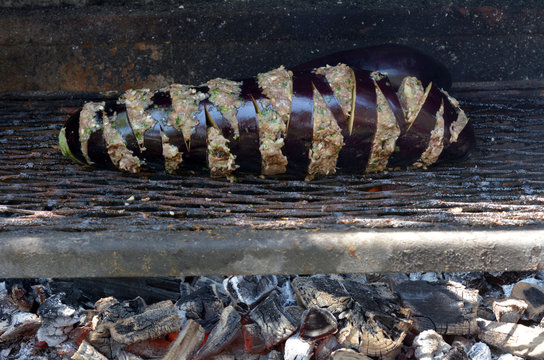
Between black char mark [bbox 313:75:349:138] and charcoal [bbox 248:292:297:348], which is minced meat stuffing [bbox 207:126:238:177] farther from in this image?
charcoal [bbox 248:292:297:348]

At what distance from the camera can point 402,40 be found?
10.7 feet

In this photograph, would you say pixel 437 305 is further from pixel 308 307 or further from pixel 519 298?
pixel 308 307

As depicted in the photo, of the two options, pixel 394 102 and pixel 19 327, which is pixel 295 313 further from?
pixel 19 327

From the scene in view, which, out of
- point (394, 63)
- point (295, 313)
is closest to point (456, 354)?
point (295, 313)

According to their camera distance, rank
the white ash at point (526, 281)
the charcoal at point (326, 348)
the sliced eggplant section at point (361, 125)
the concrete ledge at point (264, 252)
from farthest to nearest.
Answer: the white ash at point (526, 281)
the sliced eggplant section at point (361, 125)
the charcoal at point (326, 348)
the concrete ledge at point (264, 252)

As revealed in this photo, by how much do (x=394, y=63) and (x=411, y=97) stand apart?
364 millimetres

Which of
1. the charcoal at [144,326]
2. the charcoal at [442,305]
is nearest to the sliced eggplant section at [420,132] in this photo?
the charcoal at [442,305]

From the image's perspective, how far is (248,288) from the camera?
2.61 metres

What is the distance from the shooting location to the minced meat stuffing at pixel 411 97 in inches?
96.5

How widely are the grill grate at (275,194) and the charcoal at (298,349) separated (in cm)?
58

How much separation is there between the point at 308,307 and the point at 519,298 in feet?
3.68

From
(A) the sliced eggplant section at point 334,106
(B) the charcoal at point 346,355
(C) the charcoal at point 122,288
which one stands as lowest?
(B) the charcoal at point 346,355

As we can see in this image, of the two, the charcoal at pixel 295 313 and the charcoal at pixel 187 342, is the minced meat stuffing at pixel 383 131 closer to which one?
the charcoal at pixel 295 313

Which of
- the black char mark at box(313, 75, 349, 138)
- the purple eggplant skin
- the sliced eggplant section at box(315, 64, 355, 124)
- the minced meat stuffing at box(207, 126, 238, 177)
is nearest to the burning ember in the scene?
A: the minced meat stuffing at box(207, 126, 238, 177)
